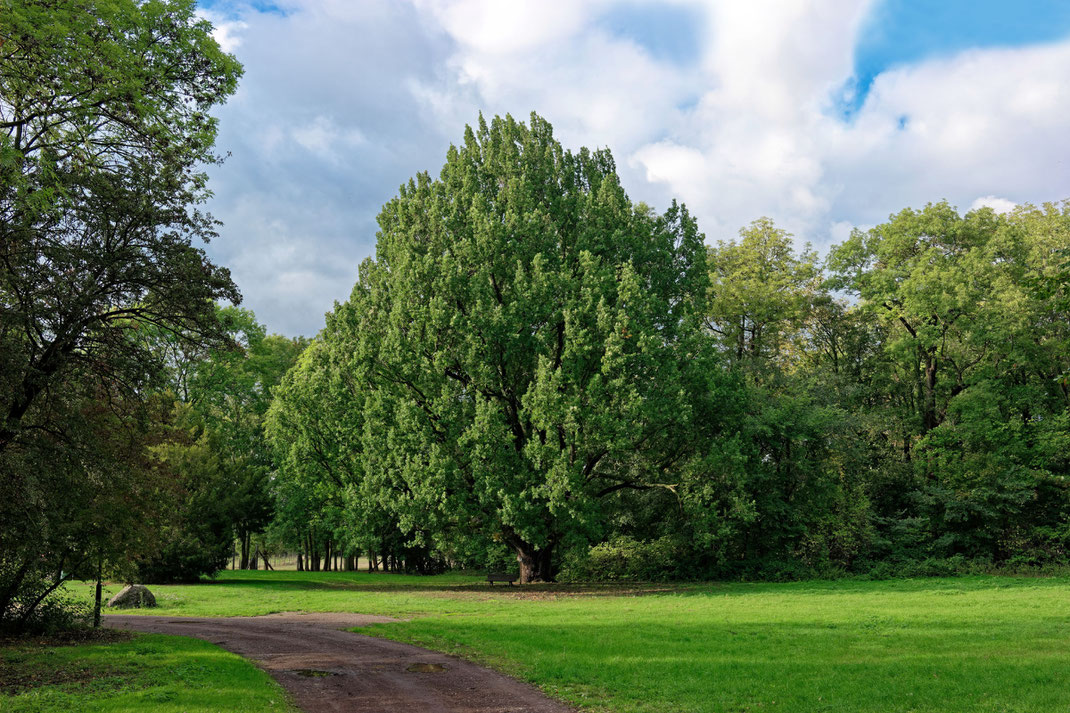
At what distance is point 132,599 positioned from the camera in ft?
81.0

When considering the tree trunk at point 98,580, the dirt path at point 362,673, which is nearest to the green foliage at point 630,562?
the dirt path at point 362,673

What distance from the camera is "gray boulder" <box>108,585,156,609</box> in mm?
24594

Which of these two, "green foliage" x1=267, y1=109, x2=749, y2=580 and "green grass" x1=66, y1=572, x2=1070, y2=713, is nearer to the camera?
"green grass" x1=66, y1=572, x2=1070, y2=713

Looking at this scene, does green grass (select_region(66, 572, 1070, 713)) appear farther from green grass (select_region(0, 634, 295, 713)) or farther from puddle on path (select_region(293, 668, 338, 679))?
green grass (select_region(0, 634, 295, 713))

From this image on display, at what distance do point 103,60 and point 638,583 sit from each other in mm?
29726

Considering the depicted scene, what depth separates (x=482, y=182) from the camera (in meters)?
33.7

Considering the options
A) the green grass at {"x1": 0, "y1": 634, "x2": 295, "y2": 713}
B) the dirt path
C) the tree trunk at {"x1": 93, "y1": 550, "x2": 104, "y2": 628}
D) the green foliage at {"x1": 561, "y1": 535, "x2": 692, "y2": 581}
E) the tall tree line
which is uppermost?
the tall tree line

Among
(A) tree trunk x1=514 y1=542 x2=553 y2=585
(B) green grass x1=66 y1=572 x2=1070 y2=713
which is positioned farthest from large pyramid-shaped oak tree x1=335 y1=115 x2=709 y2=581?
(B) green grass x1=66 y1=572 x2=1070 y2=713

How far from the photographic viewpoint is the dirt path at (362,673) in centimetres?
1112

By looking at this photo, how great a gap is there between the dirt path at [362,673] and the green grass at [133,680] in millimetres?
703

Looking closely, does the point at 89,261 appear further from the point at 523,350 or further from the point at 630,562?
the point at 630,562

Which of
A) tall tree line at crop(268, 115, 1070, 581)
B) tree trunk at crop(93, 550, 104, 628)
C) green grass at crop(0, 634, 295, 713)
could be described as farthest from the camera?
tall tree line at crop(268, 115, 1070, 581)

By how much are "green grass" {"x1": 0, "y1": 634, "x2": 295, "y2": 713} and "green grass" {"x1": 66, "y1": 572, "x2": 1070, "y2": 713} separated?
4647 millimetres

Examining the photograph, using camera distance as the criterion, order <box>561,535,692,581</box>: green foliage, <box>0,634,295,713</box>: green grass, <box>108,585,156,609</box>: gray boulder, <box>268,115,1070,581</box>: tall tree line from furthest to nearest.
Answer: <box>561,535,692,581</box>: green foliage → <box>268,115,1070,581</box>: tall tree line → <box>108,585,156,609</box>: gray boulder → <box>0,634,295,713</box>: green grass
